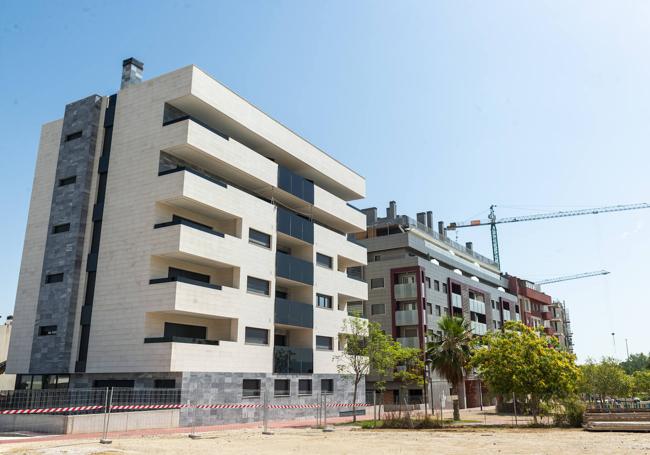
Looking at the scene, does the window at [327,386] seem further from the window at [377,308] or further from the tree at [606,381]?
the tree at [606,381]

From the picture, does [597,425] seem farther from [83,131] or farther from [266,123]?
[83,131]

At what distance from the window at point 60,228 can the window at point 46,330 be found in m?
6.47

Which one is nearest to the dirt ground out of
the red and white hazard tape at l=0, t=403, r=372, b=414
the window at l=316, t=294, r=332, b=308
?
the red and white hazard tape at l=0, t=403, r=372, b=414

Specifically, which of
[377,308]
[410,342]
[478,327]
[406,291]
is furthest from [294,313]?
[478,327]

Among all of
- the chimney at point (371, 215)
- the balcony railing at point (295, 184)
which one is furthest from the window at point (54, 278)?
the chimney at point (371, 215)

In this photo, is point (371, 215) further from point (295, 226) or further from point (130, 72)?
point (130, 72)

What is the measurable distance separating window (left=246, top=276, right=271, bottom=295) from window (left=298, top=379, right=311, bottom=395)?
7757 mm

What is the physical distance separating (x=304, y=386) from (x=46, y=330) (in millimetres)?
18968

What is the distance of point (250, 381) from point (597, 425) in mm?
21438

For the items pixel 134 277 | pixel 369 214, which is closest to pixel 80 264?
pixel 134 277

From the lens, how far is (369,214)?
236ft

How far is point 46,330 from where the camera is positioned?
1446 inches

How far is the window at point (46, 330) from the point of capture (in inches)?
1431

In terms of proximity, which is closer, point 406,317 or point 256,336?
point 256,336
